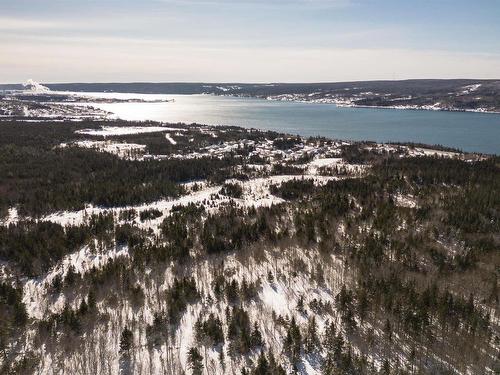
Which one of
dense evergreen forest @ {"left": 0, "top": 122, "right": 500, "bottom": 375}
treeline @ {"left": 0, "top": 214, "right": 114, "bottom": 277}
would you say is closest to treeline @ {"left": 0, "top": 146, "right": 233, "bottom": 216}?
dense evergreen forest @ {"left": 0, "top": 122, "right": 500, "bottom": 375}

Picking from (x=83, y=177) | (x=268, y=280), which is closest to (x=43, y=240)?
(x=268, y=280)

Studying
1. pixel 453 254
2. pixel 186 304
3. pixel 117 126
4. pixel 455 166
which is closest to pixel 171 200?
pixel 186 304

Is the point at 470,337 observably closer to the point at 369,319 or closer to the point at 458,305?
the point at 458,305

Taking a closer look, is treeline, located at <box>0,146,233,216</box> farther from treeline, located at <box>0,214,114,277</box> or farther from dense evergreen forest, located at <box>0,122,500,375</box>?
treeline, located at <box>0,214,114,277</box>

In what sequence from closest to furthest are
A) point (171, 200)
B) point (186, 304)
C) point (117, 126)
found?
point (186, 304)
point (171, 200)
point (117, 126)

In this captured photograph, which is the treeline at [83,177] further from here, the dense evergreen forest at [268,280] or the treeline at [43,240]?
the treeline at [43,240]

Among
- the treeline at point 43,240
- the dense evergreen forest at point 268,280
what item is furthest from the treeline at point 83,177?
the treeline at point 43,240

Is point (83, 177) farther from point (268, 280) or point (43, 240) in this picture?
point (268, 280)

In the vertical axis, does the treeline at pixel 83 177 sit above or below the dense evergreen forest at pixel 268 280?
below
